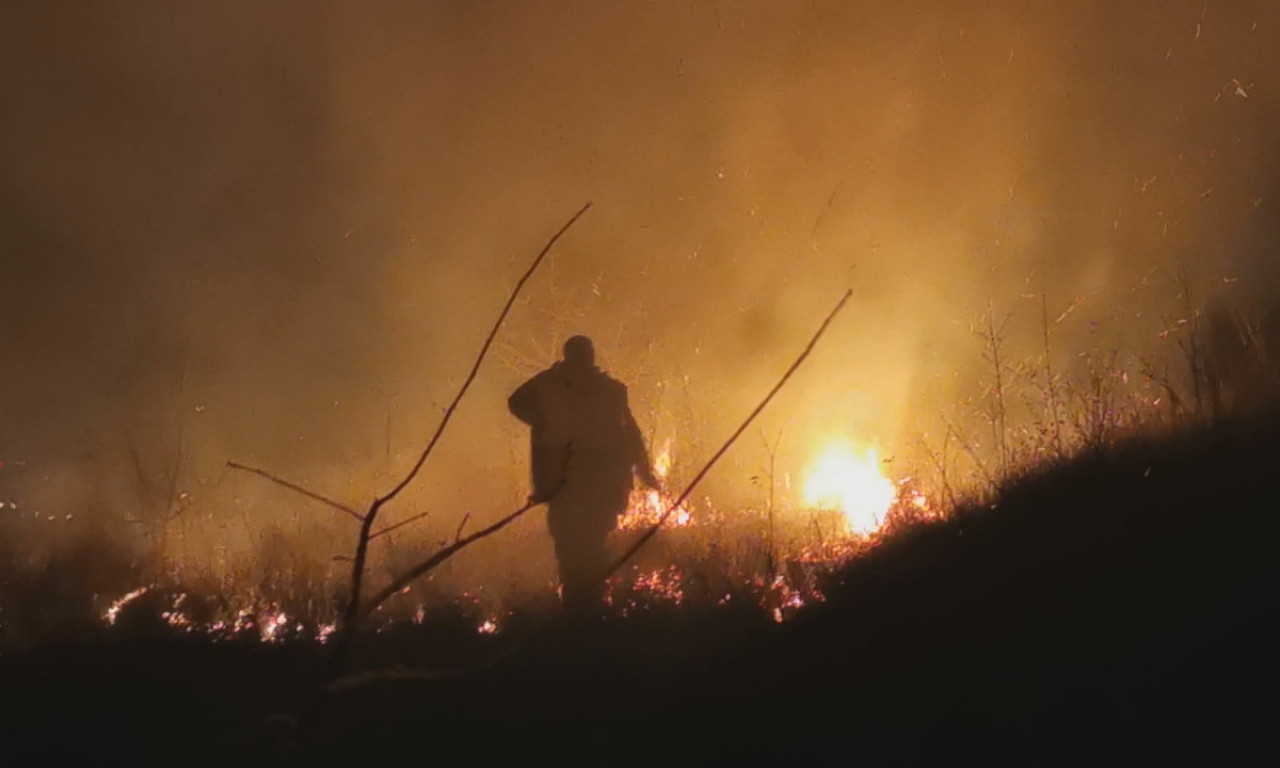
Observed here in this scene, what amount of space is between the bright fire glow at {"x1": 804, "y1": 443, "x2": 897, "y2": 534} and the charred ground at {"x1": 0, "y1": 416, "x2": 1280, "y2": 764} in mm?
1183

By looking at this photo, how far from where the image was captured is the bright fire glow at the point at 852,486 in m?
5.98

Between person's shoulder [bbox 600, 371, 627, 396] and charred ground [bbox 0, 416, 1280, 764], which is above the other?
person's shoulder [bbox 600, 371, 627, 396]

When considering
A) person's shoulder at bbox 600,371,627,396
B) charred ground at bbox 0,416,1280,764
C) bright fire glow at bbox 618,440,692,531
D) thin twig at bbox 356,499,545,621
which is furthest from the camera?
bright fire glow at bbox 618,440,692,531

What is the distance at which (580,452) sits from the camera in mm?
5801

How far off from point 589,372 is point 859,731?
288 centimetres

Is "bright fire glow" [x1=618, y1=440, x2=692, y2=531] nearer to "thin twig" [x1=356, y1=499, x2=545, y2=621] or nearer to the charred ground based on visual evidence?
the charred ground

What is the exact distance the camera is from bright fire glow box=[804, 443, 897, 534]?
19.6 feet

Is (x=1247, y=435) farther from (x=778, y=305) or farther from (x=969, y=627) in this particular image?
(x=778, y=305)

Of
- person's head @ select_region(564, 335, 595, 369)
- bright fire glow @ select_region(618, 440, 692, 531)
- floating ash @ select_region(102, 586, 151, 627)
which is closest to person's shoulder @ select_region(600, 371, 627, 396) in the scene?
person's head @ select_region(564, 335, 595, 369)

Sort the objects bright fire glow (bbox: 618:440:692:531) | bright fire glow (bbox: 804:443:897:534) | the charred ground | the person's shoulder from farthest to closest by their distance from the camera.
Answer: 1. bright fire glow (bbox: 618:440:692:531)
2. bright fire glow (bbox: 804:443:897:534)
3. the person's shoulder
4. the charred ground

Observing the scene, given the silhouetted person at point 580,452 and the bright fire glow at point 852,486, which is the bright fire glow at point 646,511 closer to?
the silhouetted person at point 580,452

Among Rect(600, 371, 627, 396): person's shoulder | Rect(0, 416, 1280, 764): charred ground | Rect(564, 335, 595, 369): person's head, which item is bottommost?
Rect(0, 416, 1280, 764): charred ground

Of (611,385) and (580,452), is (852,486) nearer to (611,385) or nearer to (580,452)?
(611,385)

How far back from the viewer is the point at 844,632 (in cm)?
390
